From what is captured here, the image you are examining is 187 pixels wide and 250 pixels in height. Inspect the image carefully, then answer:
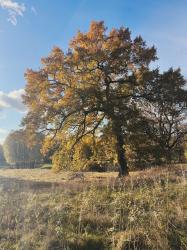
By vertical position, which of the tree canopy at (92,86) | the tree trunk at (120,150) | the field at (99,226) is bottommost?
Result: the field at (99,226)

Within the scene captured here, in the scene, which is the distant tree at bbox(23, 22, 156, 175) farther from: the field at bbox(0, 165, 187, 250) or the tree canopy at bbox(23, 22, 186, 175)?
the field at bbox(0, 165, 187, 250)

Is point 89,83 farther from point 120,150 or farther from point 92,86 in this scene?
point 120,150

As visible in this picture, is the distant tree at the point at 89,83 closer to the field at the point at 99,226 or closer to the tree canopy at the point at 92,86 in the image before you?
the tree canopy at the point at 92,86

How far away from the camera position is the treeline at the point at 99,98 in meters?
22.8

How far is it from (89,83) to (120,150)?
5236 millimetres

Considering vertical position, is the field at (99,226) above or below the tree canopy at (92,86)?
below

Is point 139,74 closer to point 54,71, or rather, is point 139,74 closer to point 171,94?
point 171,94

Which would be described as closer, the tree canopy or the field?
the field

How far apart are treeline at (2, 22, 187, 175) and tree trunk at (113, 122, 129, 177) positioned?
70 mm

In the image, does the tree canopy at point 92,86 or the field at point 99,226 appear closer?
the field at point 99,226

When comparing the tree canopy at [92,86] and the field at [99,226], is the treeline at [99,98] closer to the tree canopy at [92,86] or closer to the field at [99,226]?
the tree canopy at [92,86]

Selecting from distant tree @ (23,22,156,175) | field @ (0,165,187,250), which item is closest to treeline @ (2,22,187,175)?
distant tree @ (23,22,156,175)

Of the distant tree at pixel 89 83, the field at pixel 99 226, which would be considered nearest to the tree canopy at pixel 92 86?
the distant tree at pixel 89 83

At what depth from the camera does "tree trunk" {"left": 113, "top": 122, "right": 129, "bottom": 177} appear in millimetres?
21875
